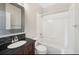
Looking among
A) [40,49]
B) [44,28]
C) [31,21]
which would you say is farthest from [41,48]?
[31,21]

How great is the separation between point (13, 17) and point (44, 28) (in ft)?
1.53

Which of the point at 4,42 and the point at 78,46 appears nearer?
the point at 4,42

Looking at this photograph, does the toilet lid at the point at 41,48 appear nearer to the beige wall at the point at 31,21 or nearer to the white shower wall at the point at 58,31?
the white shower wall at the point at 58,31

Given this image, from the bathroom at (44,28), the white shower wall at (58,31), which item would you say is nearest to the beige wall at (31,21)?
the bathroom at (44,28)

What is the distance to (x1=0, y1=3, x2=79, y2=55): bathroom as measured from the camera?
3.99ft

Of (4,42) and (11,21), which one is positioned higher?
(11,21)

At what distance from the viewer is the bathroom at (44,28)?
3.99 ft

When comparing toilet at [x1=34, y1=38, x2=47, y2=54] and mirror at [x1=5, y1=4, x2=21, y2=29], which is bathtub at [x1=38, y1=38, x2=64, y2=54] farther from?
mirror at [x1=5, y1=4, x2=21, y2=29]

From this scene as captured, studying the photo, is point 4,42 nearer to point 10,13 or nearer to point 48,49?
point 10,13

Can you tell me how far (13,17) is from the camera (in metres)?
1.20

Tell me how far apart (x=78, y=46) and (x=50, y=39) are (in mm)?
405

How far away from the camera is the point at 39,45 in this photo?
1267mm

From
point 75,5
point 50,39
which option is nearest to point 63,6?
point 75,5

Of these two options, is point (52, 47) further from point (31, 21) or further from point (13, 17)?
point (13, 17)
